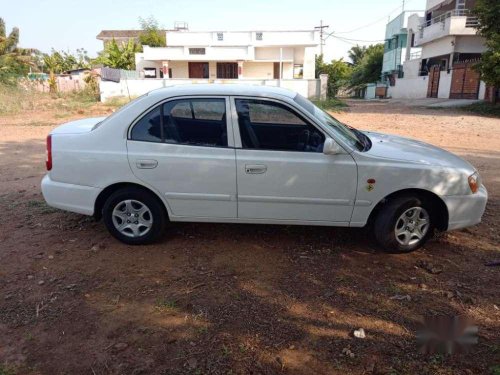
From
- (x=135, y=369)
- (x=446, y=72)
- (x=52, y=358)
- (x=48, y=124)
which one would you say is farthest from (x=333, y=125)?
(x=446, y=72)

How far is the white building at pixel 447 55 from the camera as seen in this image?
29000 mm

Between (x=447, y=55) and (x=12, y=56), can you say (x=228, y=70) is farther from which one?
(x=447, y=55)

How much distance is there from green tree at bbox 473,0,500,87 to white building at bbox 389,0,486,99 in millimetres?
5315

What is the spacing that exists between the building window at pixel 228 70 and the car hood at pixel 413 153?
1427 inches

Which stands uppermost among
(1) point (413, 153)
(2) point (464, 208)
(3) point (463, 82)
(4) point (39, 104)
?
(3) point (463, 82)

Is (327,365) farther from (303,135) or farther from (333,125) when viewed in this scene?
(333,125)

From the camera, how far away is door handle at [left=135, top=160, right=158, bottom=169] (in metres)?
4.08

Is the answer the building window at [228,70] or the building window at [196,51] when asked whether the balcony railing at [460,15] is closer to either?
the building window at [228,70]

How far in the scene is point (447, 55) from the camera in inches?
1286

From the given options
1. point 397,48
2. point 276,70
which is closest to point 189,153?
point 276,70

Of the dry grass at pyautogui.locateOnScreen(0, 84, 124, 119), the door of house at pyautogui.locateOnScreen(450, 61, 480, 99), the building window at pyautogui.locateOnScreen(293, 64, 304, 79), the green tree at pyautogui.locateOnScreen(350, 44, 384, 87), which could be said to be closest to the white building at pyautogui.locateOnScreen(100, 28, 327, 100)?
the building window at pyautogui.locateOnScreen(293, 64, 304, 79)

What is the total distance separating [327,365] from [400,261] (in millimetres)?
1798

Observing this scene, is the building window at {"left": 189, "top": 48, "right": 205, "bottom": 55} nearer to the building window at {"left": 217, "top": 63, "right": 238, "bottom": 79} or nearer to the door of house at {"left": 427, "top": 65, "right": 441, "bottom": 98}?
the building window at {"left": 217, "top": 63, "right": 238, "bottom": 79}

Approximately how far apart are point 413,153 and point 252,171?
168 cm
